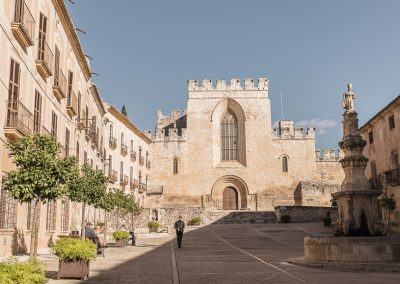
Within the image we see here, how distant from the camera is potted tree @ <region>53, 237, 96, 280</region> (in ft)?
30.5

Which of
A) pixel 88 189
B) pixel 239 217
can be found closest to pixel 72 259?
pixel 88 189

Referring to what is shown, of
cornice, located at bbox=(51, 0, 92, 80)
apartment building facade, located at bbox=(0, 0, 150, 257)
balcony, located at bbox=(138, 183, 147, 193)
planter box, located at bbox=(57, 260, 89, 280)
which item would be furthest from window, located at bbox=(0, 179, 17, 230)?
balcony, located at bbox=(138, 183, 147, 193)

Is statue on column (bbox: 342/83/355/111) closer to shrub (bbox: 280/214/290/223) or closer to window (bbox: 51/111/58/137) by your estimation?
window (bbox: 51/111/58/137)

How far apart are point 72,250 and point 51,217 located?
989cm

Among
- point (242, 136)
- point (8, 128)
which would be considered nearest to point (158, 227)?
point (242, 136)

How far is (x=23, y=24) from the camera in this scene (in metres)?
13.9

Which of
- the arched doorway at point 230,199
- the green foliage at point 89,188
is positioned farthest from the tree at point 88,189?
the arched doorway at point 230,199

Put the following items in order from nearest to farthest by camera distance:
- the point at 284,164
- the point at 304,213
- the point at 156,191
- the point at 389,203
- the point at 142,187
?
1. the point at 389,203
2. the point at 304,213
3. the point at 142,187
4. the point at 156,191
5. the point at 284,164

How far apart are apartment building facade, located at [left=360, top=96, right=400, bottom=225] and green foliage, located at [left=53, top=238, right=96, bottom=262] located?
21981 mm

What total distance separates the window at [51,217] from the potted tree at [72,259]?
30.1ft

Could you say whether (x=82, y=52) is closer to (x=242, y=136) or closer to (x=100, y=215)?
(x=100, y=215)

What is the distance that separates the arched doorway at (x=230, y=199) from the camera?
47188 mm

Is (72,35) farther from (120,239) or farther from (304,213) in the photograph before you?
(304,213)

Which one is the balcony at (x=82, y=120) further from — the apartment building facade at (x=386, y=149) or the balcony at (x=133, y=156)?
the apartment building facade at (x=386, y=149)
